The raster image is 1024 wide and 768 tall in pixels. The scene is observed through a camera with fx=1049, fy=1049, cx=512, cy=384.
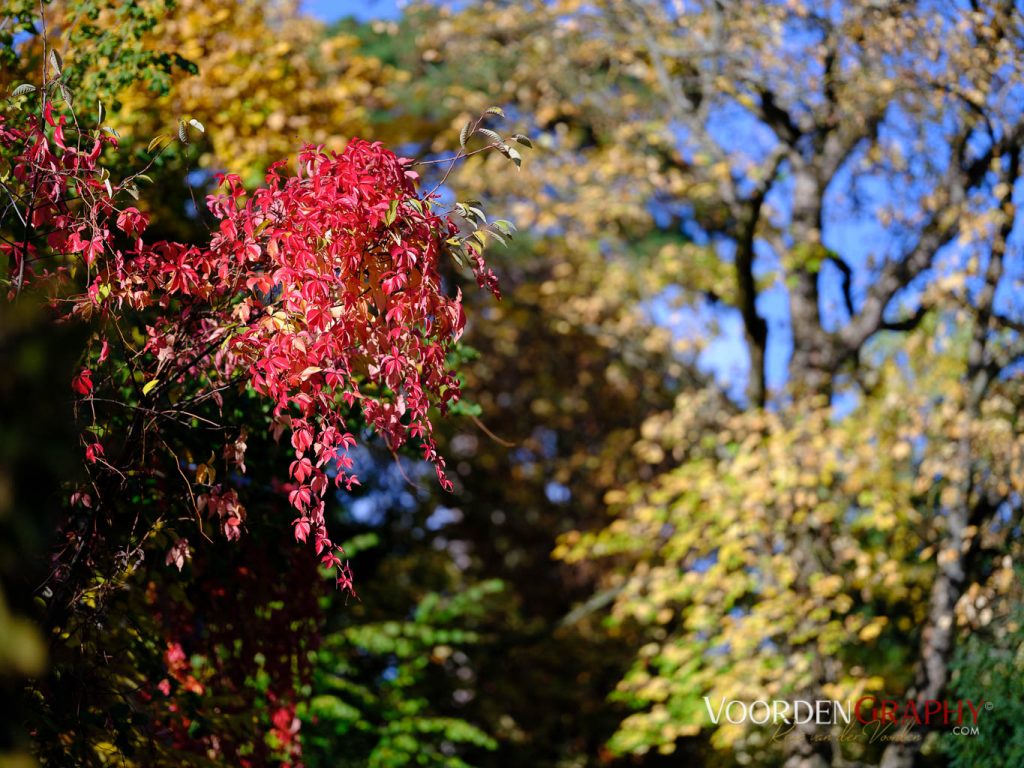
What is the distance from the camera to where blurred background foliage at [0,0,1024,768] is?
197 inches

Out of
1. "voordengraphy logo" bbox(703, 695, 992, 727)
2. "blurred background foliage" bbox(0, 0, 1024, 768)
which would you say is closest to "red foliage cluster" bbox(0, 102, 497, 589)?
"blurred background foliage" bbox(0, 0, 1024, 768)

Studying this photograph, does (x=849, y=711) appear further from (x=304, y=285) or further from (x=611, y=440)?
(x=611, y=440)

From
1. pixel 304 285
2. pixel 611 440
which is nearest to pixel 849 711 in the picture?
pixel 304 285

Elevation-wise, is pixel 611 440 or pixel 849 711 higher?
pixel 611 440

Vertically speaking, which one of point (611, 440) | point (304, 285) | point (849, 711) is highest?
point (611, 440)

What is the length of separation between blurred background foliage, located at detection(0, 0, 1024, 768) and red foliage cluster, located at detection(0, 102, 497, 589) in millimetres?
690

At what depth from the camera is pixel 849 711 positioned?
772cm

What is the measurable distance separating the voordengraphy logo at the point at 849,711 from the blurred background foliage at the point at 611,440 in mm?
141

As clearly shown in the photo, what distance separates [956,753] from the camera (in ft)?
22.3

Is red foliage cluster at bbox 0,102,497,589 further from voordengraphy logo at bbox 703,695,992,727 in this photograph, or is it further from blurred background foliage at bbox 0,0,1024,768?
voordengraphy logo at bbox 703,695,992,727

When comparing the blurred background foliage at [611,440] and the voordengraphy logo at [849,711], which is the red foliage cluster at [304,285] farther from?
the voordengraphy logo at [849,711]

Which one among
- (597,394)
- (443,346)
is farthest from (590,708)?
(443,346)

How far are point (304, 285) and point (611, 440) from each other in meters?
11.3

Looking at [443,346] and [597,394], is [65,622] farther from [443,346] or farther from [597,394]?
[597,394]
